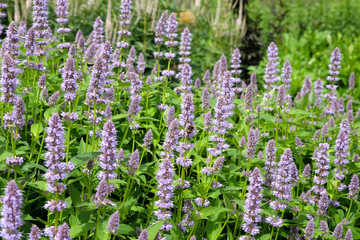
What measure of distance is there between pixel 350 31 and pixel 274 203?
518 inches

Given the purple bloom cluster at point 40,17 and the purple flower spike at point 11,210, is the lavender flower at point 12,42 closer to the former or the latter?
the purple bloom cluster at point 40,17

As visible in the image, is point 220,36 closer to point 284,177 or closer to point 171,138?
point 284,177

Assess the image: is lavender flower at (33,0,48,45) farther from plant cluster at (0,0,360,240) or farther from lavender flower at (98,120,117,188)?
lavender flower at (98,120,117,188)

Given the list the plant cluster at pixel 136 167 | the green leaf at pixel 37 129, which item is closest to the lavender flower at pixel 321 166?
the plant cluster at pixel 136 167

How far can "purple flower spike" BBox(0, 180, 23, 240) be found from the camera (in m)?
2.69

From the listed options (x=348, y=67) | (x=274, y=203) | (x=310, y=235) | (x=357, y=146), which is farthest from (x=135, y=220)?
(x=348, y=67)

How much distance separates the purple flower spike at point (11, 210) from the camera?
269 centimetres

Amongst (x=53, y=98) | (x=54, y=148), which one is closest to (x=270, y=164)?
(x=53, y=98)

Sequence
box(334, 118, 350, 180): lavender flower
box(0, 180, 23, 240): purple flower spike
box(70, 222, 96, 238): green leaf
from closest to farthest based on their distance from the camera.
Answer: box(0, 180, 23, 240): purple flower spike < box(70, 222, 96, 238): green leaf < box(334, 118, 350, 180): lavender flower

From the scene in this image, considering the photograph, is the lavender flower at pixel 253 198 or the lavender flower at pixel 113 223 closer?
the lavender flower at pixel 113 223

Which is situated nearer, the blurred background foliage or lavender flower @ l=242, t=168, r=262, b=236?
lavender flower @ l=242, t=168, r=262, b=236

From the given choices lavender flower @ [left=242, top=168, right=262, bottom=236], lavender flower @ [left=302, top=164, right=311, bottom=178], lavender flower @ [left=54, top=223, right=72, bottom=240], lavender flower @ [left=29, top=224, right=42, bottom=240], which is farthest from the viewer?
lavender flower @ [left=302, top=164, right=311, bottom=178]

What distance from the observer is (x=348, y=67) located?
10.8 metres

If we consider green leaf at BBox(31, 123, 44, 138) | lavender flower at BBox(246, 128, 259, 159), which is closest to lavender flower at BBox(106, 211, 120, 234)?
green leaf at BBox(31, 123, 44, 138)
